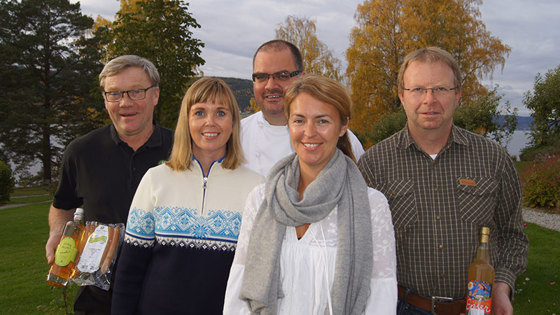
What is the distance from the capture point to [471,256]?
3.06m

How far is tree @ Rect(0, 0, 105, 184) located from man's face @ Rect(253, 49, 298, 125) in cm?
3776

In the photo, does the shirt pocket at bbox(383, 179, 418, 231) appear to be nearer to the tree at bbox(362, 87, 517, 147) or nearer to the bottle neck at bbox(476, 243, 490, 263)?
the bottle neck at bbox(476, 243, 490, 263)

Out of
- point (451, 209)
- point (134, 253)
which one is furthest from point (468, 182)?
point (134, 253)

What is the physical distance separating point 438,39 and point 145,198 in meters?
31.6

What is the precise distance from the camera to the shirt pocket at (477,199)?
3.06 meters

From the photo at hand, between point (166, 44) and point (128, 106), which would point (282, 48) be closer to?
point (128, 106)

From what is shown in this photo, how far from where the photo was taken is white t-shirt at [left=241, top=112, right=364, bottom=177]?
4.07m

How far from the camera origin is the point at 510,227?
3.21 metres

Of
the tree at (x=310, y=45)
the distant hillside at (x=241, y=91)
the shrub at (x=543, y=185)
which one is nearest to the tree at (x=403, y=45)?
the tree at (x=310, y=45)

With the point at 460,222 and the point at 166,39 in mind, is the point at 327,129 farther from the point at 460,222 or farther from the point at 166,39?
the point at 166,39

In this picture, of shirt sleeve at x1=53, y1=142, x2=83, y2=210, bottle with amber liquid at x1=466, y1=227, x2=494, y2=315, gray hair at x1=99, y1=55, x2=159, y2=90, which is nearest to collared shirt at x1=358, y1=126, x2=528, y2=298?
bottle with amber liquid at x1=466, y1=227, x2=494, y2=315

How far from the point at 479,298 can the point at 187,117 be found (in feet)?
7.68

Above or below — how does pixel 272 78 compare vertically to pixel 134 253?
above

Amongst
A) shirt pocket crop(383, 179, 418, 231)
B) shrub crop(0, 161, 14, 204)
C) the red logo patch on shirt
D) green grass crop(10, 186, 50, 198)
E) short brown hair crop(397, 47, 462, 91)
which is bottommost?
green grass crop(10, 186, 50, 198)
